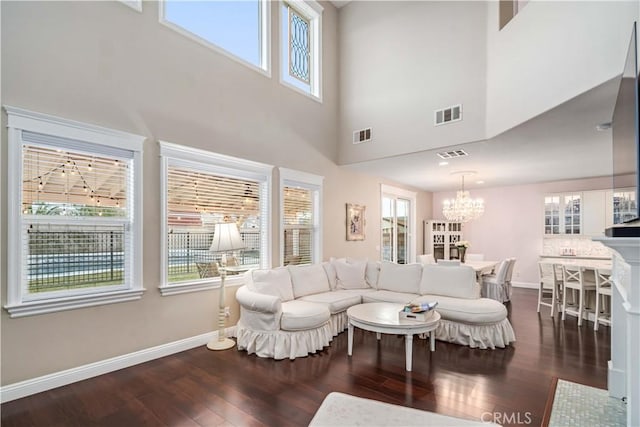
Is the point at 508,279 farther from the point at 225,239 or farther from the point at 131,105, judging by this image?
the point at 131,105

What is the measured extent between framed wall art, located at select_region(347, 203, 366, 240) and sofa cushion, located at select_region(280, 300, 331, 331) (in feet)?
9.01

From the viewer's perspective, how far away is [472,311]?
3852mm

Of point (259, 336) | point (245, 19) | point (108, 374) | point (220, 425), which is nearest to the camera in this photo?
point (220, 425)

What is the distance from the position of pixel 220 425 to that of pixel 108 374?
5.09ft

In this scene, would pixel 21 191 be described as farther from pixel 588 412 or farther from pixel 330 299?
pixel 588 412

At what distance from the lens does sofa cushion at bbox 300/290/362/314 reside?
4.27m

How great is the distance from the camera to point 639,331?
68.8 inches

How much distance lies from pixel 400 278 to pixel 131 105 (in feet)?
13.5

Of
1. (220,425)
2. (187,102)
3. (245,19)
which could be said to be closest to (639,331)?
(220,425)

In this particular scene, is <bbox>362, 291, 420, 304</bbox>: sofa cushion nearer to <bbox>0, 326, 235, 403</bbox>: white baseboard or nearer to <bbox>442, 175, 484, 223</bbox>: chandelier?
<bbox>0, 326, 235, 403</bbox>: white baseboard

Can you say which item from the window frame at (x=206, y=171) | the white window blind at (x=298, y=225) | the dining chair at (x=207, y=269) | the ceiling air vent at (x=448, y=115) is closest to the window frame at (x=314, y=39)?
the white window blind at (x=298, y=225)

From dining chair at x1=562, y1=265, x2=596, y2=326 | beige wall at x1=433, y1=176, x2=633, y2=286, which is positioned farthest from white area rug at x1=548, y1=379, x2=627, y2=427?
beige wall at x1=433, y1=176, x2=633, y2=286

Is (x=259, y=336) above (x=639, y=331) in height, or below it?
below

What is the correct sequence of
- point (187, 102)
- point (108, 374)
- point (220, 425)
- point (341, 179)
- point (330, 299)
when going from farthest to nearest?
point (341, 179)
point (330, 299)
point (187, 102)
point (108, 374)
point (220, 425)
